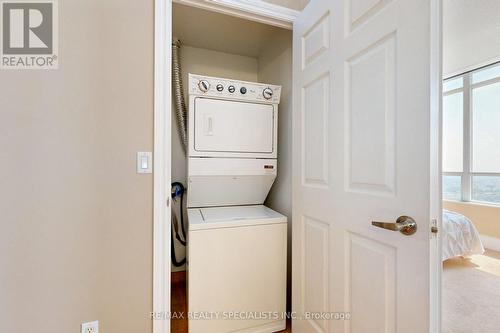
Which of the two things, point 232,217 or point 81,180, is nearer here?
point 81,180

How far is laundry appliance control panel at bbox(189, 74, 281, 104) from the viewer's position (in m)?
1.52

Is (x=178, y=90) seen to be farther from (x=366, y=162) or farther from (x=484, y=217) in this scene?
(x=484, y=217)

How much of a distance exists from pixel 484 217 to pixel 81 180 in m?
5.13

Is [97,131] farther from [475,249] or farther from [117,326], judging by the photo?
[475,249]

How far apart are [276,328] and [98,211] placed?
1.39 m

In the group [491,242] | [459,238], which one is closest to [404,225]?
[459,238]

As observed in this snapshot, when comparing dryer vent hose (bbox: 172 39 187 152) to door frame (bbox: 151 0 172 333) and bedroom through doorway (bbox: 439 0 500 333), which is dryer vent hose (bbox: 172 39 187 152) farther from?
bedroom through doorway (bbox: 439 0 500 333)

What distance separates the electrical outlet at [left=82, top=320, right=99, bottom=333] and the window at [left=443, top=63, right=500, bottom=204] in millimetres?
5021

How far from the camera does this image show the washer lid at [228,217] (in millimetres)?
1387

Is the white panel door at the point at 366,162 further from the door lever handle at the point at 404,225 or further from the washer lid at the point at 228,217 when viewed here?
the washer lid at the point at 228,217

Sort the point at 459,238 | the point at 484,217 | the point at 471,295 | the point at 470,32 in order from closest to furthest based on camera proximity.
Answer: the point at 471,295
the point at 470,32
the point at 459,238
the point at 484,217

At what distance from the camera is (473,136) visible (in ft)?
11.6

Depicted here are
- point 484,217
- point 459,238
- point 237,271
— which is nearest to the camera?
point 237,271

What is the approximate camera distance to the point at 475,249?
8.93ft
